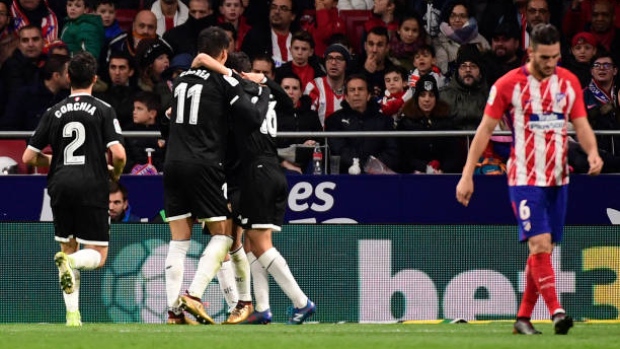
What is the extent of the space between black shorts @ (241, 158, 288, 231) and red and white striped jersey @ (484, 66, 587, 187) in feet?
7.33

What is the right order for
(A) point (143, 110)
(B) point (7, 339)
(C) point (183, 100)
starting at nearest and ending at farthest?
(B) point (7, 339) < (C) point (183, 100) < (A) point (143, 110)

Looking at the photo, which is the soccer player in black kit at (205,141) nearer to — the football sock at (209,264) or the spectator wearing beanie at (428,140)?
the football sock at (209,264)

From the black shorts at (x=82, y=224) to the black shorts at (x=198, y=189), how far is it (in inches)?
23.7

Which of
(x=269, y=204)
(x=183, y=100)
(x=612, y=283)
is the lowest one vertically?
(x=612, y=283)

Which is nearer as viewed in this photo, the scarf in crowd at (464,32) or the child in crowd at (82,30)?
the scarf in crowd at (464,32)

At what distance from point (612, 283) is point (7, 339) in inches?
269

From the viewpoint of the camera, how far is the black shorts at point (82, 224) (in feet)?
40.0

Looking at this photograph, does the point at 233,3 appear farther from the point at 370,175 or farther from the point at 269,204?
the point at 269,204

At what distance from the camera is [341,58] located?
1711 centimetres

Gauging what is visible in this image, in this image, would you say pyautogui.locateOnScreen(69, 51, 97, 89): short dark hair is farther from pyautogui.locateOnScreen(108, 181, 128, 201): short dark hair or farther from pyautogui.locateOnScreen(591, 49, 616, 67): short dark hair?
pyautogui.locateOnScreen(591, 49, 616, 67): short dark hair

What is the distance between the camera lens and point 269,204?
40.2ft

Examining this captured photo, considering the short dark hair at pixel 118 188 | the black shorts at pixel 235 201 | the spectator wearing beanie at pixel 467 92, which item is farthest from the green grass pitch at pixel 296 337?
the spectator wearing beanie at pixel 467 92

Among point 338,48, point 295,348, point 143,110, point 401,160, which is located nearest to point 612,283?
point 401,160

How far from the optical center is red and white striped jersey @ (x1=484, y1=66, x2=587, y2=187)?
10656 millimetres
